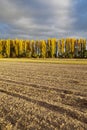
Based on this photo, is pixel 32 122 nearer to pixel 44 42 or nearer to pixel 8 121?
pixel 8 121

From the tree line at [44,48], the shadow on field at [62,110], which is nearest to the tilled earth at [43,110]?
the shadow on field at [62,110]

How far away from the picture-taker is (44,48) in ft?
371

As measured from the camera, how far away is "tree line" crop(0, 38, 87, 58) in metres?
110

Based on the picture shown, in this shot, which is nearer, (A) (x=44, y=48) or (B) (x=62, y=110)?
(B) (x=62, y=110)

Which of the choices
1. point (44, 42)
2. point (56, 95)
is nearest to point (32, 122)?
point (56, 95)

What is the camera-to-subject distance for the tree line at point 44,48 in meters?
110

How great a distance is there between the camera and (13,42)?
120m

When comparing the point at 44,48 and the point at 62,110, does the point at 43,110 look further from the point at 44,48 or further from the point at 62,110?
the point at 44,48

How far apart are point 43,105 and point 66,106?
98 centimetres

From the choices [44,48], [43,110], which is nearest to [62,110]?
[43,110]

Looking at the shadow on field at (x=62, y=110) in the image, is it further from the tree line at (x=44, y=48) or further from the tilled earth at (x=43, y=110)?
the tree line at (x=44, y=48)

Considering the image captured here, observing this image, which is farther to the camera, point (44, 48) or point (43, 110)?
point (44, 48)

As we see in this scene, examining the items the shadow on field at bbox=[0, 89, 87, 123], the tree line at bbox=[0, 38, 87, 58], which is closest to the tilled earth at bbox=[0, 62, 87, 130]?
the shadow on field at bbox=[0, 89, 87, 123]

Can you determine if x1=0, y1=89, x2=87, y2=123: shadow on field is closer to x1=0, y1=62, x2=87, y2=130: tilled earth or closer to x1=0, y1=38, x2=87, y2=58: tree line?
x1=0, y1=62, x2=87, y2=130: tilled earth
